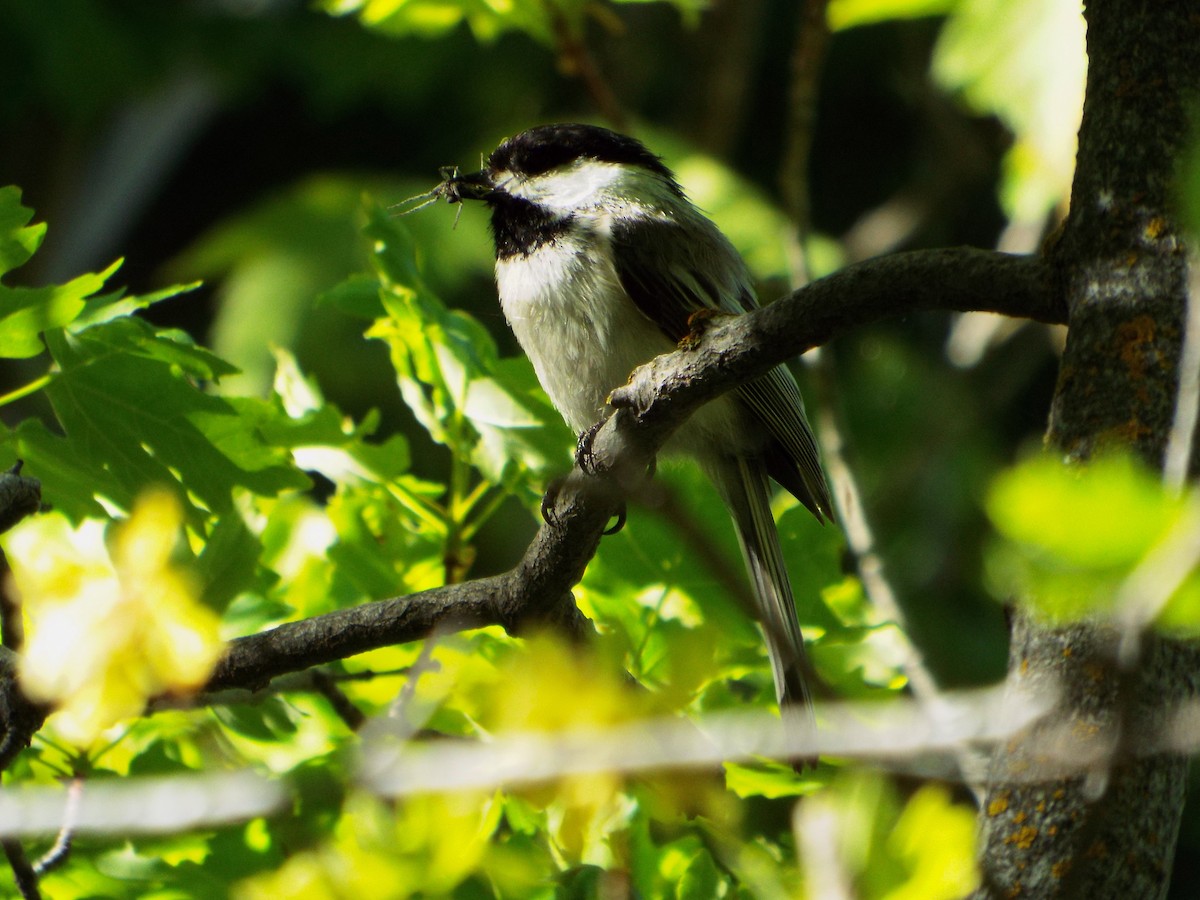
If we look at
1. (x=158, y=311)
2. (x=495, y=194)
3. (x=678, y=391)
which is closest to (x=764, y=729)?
(x=678, y=391)

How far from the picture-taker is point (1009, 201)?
3.28m

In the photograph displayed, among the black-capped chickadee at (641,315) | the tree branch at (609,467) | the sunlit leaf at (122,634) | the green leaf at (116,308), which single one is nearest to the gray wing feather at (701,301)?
the black-capped chickadee at (641,315)

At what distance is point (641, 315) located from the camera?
7.14 ft

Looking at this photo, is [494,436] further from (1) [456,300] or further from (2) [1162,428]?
(1) [456,300]

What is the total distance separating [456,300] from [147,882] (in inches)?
183

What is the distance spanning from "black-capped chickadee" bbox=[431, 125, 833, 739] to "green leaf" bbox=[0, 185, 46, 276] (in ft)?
3.09

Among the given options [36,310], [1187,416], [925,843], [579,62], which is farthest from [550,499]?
[579,62]

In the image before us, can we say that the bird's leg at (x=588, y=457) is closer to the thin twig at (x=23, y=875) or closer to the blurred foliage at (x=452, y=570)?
the blurred foliage at (x=452, y=570)

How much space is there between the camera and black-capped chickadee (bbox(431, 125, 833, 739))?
2.15m

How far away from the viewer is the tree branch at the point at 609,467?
1263 millimetres

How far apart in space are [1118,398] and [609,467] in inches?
22.5

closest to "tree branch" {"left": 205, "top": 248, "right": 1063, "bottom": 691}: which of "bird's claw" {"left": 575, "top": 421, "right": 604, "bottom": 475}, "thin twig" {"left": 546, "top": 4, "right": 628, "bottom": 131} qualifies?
"bird's claw" {"left": 575, "top": 421, "right": 604, "bottom": 475}

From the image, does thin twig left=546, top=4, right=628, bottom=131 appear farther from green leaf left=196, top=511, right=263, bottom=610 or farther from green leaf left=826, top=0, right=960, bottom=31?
green leaf left=196, top=511, right=263, bottom=610

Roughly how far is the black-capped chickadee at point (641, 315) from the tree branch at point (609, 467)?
57 centimetres
